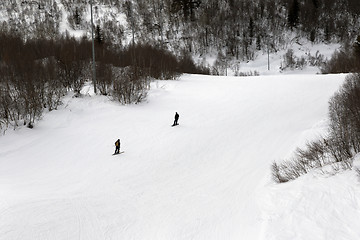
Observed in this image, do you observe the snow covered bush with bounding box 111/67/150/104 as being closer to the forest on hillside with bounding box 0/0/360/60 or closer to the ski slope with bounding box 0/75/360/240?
the ski slope with bounding box 0/75/360/240

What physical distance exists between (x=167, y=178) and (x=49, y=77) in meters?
14.0

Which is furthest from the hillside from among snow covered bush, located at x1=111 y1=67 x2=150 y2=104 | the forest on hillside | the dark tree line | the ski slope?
the ski slope

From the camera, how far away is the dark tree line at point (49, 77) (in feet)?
51.6

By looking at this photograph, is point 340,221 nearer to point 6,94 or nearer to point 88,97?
point 6,94

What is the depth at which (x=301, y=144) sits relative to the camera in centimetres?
1391

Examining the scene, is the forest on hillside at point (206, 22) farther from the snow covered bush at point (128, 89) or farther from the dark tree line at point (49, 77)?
the snow covered bush at point (128, 89)

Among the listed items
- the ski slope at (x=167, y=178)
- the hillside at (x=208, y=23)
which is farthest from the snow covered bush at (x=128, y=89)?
the hillside at (x=208, y=23)

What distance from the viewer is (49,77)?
19438mm

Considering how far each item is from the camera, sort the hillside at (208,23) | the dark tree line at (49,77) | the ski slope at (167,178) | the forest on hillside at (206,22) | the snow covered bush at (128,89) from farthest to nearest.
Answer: the forest on hillside at (206,22)
the hillside at (208,23)
the snow covered bush at (128,89)
the dark tree line at (49,77)
the ski slope at (167,178)

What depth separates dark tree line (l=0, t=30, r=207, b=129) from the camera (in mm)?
15719

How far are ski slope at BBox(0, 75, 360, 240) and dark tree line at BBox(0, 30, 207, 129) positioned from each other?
1.18 meters

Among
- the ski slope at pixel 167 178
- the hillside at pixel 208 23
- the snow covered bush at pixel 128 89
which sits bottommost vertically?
the ski slope at pixel 167 178

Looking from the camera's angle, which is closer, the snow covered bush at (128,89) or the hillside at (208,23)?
the snow covered bush at (128,89)

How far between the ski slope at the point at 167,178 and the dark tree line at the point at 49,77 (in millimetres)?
1183
